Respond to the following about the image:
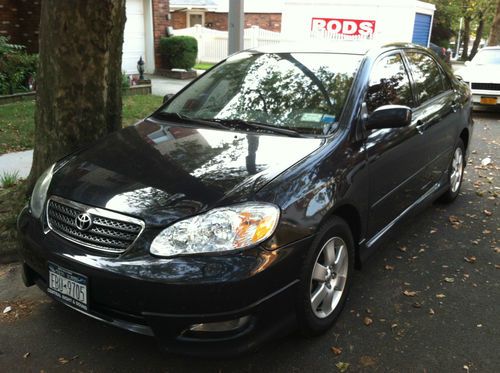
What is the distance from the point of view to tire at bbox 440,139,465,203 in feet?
16.7

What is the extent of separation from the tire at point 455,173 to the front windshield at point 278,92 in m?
2.04

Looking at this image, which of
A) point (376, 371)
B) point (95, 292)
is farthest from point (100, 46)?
point (376, 371)

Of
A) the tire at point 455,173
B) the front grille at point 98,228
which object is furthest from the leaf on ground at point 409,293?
the front grille at point 98,228

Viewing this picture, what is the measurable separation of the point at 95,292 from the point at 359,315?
5.48ft

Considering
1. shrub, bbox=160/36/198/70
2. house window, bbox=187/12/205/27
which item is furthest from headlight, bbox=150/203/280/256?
house window, bbox=187/12/205/27

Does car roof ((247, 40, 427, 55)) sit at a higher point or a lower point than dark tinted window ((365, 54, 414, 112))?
higher

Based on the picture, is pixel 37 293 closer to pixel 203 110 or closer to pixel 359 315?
pixel 203 110

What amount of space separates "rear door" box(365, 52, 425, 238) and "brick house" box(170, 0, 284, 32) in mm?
23374

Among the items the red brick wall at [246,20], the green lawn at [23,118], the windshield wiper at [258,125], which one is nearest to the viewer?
the windshield wiper at [258,125]

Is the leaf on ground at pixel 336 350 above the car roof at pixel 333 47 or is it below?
below

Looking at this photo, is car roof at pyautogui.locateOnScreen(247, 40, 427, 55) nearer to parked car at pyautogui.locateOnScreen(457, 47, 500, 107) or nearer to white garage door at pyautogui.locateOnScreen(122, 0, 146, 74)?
parked car at pyautogui.locateOnScreen(457, 47, 500, 107)

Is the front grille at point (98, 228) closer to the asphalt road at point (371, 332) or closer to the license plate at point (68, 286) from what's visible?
the license plate at point (68, 286)

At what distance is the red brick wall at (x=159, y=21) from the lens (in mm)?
15219

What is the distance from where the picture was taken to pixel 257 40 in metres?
20.5
